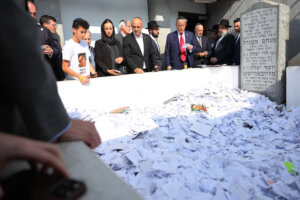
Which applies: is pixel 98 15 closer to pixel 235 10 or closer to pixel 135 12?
pixel 135 12

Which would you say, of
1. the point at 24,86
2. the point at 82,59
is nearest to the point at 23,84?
the point at 24,86

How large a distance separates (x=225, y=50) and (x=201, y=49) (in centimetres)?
70

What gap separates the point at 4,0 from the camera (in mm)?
653

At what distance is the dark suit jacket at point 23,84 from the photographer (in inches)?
25.4

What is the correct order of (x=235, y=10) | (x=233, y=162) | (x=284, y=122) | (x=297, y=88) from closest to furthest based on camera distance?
(x=233, y=162) → (x=284, y=122) → (x=297, y=88) → (x=235, y=10)

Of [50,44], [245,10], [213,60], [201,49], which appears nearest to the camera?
[50,44]

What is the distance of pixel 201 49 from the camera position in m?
6.42

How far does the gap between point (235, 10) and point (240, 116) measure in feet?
23.6

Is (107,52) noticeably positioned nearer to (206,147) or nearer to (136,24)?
(136,24)

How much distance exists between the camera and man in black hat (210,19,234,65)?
239 inches

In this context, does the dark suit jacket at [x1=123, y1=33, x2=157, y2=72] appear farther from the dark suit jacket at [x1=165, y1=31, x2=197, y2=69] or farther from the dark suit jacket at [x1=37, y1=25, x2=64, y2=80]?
the dark suit jacket at [x1=37, y1=25, x2=64, y2=80]

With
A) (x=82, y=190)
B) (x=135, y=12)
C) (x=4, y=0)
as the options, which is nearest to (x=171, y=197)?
(x=82, y=190)

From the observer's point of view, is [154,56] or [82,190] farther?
[154,56]

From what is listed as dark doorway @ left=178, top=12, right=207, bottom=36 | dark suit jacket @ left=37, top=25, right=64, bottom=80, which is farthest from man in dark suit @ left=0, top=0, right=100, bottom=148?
dark doorway @ left=178, top=12, right=207, bottom=36
